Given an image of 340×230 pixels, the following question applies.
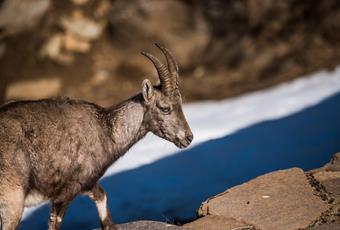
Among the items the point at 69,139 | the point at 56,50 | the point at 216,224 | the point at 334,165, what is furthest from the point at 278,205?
the point at 56,50

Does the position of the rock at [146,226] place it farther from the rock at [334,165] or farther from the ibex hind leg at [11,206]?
the rock at [334,165]

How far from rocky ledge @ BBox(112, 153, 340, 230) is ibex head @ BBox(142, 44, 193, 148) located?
3.29ft

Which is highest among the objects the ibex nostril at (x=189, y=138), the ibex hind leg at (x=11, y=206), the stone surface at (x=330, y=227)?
the ibex nostril at (x=189, y=138)

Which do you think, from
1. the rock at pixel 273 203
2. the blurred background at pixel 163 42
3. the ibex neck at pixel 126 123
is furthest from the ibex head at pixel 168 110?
the blurred background at pixel 163 42

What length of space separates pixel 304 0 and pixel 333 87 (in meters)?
4.38

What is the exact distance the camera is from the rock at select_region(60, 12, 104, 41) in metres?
18.6

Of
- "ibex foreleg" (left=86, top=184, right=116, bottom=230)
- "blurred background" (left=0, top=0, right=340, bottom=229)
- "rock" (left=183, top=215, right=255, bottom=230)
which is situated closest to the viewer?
"rock" (left=183, top=215, right=255, bottom=230)

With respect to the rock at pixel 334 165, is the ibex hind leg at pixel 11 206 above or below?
below

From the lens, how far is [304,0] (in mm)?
18797

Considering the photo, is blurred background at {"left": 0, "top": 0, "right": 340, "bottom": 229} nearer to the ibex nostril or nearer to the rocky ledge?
the rocky ledge

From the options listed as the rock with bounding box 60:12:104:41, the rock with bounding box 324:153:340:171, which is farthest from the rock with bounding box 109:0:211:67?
the rock with bounding box 324:153:340:171

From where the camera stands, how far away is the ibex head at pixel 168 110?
28.3ft

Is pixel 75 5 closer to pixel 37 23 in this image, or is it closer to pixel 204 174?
pixel 37 23

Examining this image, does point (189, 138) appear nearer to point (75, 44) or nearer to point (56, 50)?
point (56, 50)
